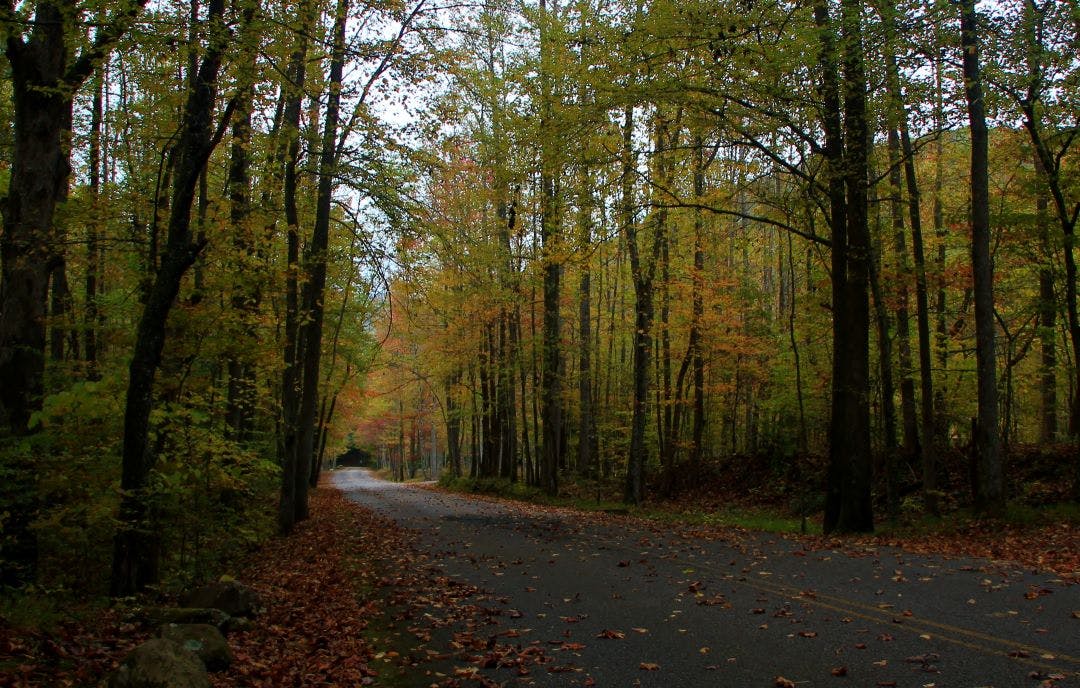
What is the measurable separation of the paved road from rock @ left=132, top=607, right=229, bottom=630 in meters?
2.69

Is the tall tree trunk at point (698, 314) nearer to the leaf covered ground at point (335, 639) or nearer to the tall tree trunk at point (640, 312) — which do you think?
the tall tree trunk at point (640, 312)

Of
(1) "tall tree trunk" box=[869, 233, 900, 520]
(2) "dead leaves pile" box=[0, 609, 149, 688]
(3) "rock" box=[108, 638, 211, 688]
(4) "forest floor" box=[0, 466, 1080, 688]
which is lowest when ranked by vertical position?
(4) "forest floor" box=[0, 466, 1080, 688]

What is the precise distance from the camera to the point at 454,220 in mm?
14422

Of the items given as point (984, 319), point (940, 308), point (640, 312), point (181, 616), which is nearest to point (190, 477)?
point (181, 616)

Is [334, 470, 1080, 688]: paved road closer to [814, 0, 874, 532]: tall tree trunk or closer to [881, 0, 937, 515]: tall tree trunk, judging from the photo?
[814, 0, 874, 532]: tall tree trunk

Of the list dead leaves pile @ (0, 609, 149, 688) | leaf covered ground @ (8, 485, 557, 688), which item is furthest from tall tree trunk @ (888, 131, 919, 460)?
dead leaves pile @ (0, 609, 149, 688)

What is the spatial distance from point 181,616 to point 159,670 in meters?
2.54

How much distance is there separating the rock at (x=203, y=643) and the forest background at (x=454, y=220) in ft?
7.63

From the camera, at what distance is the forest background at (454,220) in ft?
24.2

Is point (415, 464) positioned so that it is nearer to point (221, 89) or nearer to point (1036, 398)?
point (1036, 398)

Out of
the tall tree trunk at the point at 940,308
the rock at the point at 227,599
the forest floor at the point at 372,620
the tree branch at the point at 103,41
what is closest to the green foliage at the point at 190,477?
the forest floor at the point at 372,620

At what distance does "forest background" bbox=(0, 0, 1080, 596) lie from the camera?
7.36 metres

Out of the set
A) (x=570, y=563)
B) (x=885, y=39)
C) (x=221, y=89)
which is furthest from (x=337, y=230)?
(x=885, y=39)

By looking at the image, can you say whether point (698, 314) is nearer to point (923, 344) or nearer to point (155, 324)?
point (923, 344)
